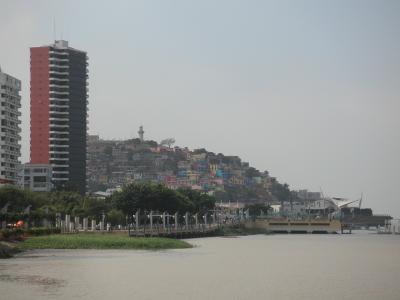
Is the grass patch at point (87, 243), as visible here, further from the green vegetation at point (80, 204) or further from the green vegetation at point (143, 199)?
the green vegetation at point (143, 199)

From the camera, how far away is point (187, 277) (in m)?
71.2

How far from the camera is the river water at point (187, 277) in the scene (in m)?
59.0

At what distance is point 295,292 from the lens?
6112cm

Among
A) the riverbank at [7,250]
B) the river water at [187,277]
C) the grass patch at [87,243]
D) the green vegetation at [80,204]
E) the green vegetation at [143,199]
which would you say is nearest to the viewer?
the river water at [187,277]

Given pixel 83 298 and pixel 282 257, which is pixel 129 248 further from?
pixel 83 298

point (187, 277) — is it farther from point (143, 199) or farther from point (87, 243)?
point (143, 199)

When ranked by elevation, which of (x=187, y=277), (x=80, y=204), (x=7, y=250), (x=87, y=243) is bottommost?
(x=187, y=277)

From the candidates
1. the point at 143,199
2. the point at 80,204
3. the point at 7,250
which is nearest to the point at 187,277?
the point at 7,250

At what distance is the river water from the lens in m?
59.0

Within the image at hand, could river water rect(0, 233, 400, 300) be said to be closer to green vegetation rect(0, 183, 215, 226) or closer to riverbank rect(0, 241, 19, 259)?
riverbank rect(0, 241, 19, 259)

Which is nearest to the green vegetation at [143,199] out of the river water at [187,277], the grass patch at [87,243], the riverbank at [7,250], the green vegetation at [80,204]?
the green vegetation at [80,204]

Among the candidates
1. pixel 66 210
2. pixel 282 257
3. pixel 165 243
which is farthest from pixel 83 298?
pixel 66 210

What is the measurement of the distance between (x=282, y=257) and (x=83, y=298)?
54781mm

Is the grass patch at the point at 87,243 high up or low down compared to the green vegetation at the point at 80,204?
down
